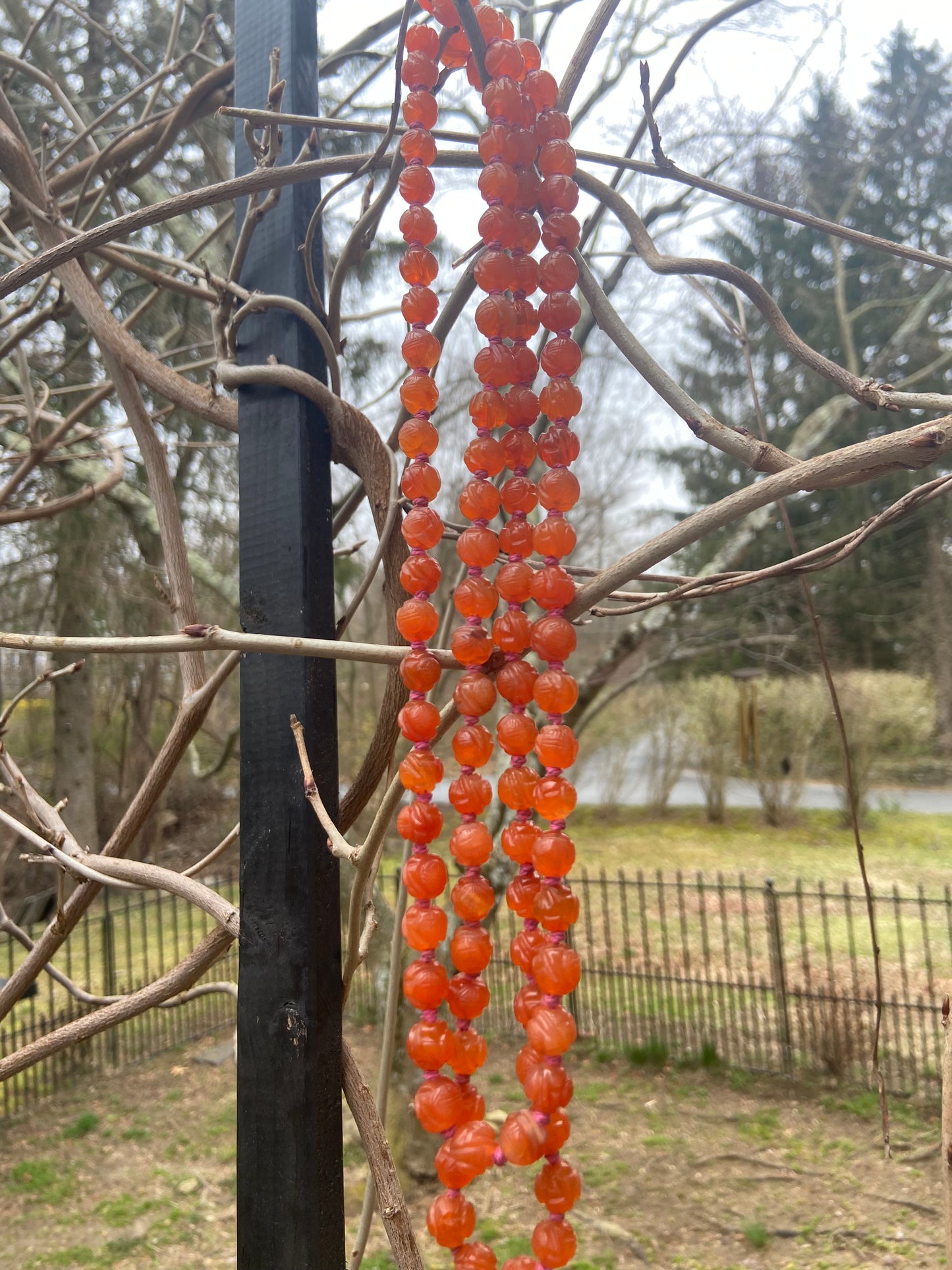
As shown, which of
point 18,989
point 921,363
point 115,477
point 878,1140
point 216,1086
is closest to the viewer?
point 18,989

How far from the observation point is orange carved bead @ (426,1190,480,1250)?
0.60m

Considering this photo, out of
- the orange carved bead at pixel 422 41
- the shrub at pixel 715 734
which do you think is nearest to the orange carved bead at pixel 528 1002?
the orange carved bead at pixel 422 41

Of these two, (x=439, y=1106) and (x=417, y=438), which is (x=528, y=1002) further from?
(x=417, y=438)

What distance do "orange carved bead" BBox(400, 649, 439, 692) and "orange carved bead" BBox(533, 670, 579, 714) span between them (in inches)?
3.2

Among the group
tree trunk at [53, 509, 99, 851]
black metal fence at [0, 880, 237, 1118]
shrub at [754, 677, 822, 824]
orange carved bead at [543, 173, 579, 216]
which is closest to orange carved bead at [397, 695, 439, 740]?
orange carved bead at [543, 173, 579, 216]

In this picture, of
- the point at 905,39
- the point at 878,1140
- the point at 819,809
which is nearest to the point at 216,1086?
the point at 878,1140

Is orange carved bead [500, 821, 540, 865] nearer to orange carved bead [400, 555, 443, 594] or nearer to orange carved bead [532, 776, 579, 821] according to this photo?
orange carved bead [532, 776, 579, 821]

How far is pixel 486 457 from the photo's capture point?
72cm

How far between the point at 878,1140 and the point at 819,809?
22.6 ft

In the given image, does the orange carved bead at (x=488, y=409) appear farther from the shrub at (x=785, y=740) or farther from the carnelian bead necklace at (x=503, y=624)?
the shrub at (x=785, y=740)

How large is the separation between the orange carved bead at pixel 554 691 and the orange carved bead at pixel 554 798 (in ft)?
0.18

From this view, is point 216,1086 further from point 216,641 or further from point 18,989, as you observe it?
point 216,641

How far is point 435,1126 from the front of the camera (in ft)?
2.01

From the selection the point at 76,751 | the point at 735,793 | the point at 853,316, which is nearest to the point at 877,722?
the point at 735,793
